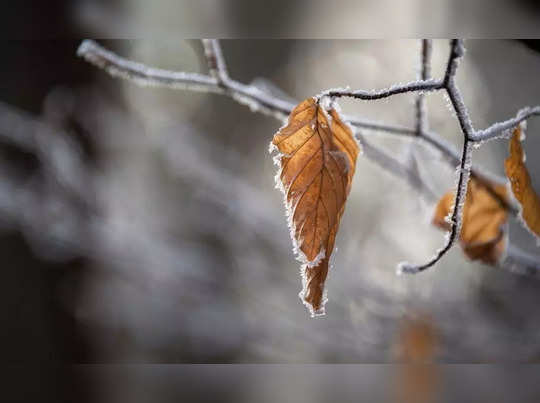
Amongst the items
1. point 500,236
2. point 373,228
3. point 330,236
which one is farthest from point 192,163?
point 330,236

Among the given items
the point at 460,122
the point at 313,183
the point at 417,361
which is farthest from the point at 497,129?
the point at 417,361

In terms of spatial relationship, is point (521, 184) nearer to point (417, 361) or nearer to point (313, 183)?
point (313, 183)

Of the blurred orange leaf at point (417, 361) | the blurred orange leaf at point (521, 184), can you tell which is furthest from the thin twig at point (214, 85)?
the blurred orange leaf at point (417, 361)

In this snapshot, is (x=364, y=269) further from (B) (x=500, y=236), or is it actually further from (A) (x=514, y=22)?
(B) (x=500, y=236)

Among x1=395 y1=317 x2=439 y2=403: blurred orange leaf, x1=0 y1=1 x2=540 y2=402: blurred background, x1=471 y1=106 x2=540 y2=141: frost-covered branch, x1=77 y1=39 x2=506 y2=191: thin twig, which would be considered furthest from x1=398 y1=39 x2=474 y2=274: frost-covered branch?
x1=0 y1=1 x2=540 y2=402: blurred background

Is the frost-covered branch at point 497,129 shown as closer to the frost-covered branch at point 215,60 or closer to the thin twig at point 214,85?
the thin twig at point 214,85

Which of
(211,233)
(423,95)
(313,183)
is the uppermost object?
(211,233)
